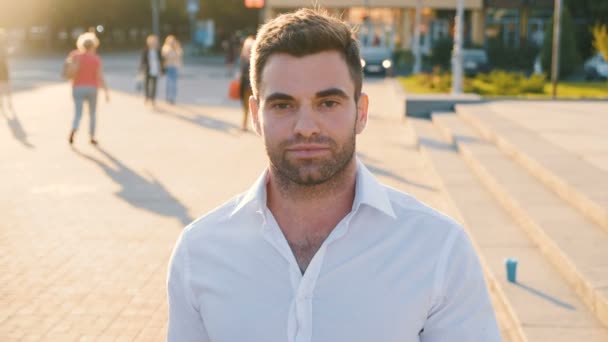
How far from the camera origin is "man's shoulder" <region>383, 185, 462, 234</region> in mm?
2592

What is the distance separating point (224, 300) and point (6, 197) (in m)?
9.00

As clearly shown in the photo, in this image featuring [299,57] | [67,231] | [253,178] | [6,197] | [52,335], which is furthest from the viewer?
[253,178]

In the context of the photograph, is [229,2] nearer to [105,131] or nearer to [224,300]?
[105,131]

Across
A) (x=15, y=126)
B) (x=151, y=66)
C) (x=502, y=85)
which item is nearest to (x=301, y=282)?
(x=15, y=126)

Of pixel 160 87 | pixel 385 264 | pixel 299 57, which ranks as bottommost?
pixel 160 87

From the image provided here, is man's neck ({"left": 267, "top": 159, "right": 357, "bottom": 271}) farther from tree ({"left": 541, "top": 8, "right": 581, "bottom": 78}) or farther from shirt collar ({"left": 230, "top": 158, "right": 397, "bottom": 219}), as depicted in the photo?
tree ({"left": 541, "top": 8, "right": 581, "bottom": 78})

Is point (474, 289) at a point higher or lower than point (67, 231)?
higher

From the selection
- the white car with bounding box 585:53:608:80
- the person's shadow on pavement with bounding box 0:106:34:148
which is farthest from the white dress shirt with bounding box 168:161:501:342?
the white car with bounding box 585:53:608:80

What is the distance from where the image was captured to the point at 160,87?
3173 centimetres

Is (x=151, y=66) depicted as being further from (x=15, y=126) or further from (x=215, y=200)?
(x=215, y=200)

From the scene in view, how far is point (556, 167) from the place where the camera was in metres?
10.1

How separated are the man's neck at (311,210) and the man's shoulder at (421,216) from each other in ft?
0.45

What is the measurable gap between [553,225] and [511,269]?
4.64ft

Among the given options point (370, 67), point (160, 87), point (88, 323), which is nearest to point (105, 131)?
point (88, 323)
